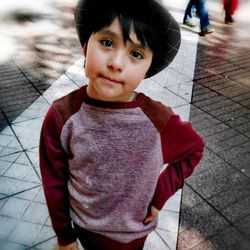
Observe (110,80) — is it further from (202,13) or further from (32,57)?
(202,13)

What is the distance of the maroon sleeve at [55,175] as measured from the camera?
4.49ft

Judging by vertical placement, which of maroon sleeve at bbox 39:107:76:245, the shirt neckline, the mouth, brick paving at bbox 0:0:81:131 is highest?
the mouth

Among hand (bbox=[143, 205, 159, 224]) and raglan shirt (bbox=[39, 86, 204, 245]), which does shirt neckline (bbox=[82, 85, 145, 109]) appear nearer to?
raglan shirt (bbox=[39, 86, 204, 245])

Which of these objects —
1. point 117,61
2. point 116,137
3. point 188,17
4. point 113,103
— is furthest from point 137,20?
point 188,17

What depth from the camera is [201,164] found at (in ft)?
11.7

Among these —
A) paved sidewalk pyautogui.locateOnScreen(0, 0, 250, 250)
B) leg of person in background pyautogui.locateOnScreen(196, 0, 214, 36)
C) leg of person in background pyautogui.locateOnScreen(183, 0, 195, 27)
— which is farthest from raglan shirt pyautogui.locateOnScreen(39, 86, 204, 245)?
leg of person in background pyautogui.locateOnScreen(183, 0, 195, 27)

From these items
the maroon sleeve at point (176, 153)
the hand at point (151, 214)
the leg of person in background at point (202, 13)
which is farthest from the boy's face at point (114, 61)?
the leg of person in background at point (202, 13)

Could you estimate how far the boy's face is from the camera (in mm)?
1202

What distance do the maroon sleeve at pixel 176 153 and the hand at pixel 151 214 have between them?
17 millimetres

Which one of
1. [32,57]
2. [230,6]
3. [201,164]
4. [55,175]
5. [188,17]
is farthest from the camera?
[230,6]

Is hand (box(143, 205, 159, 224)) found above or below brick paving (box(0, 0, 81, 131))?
above

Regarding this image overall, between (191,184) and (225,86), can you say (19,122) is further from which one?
(225,86)

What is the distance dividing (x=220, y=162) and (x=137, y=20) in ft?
8.84

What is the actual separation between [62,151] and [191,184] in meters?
2.13
